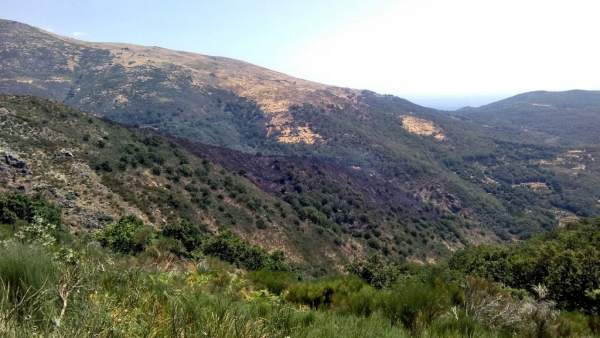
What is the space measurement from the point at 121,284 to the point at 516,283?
23093mm

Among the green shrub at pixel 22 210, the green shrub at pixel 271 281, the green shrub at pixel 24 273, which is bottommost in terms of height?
the green shrub at pixel 22 210

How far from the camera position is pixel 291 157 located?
68.6 metres

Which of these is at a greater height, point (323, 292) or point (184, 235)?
point (323, 292)

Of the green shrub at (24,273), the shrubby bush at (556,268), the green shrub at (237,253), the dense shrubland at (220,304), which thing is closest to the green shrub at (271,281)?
the dense shrubland at (220,304)

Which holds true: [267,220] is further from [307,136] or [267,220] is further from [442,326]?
[307,136]

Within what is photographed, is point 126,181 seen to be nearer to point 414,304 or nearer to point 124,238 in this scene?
point 124,238

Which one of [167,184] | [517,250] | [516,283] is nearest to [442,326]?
[516,283]

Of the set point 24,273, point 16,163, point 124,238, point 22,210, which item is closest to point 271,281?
point 24,273

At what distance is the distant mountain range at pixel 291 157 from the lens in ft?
121

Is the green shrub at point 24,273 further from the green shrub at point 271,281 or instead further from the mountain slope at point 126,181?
the mountain slope at point 126,181

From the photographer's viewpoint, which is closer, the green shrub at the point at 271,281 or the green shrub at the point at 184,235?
the green shrub at the point at 271,281

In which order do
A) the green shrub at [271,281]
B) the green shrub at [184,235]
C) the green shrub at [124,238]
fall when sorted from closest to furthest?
the green shrub at [271,281] → the green shrub at [124,238] → the green shrub at [184,235]

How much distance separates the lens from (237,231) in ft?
117

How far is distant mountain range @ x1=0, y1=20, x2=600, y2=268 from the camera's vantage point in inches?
1452
